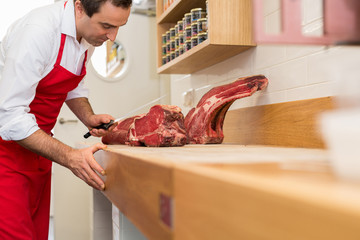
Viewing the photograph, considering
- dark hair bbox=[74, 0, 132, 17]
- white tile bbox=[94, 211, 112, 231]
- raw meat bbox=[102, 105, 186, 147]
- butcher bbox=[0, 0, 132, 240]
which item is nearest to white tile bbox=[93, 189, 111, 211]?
white tile bbox=[94, 211, 112, 231]

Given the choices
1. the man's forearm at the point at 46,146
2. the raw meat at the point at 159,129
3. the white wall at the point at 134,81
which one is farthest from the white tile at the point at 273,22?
the white wall at the point at 134,81

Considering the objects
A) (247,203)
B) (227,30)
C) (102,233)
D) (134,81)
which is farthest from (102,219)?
(247,203)

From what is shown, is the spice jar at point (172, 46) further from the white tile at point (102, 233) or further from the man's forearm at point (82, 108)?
the white tile at point (102, 233)

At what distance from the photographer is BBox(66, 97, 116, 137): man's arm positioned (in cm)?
196

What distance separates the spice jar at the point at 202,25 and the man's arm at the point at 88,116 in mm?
652

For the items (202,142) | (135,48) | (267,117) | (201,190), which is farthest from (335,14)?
(135,48)

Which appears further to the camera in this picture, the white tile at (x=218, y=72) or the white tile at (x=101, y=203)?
the white tile at (x=101, y=203)

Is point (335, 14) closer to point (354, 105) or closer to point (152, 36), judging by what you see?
point (354, 105)

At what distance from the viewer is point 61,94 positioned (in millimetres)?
1809

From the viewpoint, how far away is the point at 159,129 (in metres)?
1.57

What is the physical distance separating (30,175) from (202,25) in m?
1.12

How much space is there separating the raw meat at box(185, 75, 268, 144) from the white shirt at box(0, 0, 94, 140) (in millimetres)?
653

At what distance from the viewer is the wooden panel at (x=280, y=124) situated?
4.50 feet

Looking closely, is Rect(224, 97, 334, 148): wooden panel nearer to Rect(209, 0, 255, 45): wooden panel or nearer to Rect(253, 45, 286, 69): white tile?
Rect(253, 45, 286, 69): white tile
